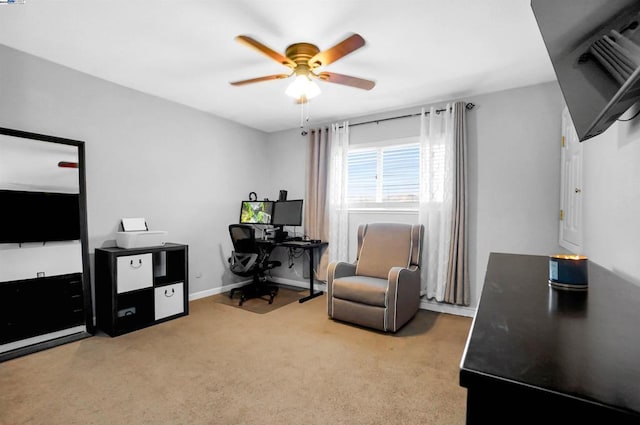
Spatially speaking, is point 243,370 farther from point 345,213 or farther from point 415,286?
point 345,213

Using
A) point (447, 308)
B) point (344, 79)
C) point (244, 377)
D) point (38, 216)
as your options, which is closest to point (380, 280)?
point (447, 308)

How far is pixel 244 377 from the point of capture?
6.99 feet

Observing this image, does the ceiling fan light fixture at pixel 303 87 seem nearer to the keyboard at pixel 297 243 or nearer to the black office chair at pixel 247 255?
the black office chair at pixel 247 255

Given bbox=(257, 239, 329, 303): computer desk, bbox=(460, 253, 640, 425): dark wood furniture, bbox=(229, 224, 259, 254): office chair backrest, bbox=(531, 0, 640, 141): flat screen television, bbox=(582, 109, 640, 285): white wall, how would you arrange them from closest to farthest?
bbox=(460, 253, 640, 425): dark wood furniture, bbox=(531, 0, 640, 141): flat screen television, bbox=(582, 109, 640, 285): white wall, bbox=(229, 224, 259, 254): office chair backrest, bbox=(257, 239, 329, 303): computer desk

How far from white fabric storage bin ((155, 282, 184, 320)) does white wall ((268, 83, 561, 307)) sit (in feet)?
10.7

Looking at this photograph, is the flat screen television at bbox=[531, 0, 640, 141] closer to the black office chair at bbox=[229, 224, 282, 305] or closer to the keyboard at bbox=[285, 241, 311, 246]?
the keyboard at bbox=[285, 241, 311, 246]

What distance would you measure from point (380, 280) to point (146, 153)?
9.82 feet

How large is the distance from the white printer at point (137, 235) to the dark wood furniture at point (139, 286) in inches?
2.9

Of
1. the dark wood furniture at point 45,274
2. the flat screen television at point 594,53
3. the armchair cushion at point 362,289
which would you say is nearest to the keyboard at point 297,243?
the armchair cushion at point 362,289

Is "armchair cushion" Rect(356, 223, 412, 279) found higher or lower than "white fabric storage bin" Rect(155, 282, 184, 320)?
higher

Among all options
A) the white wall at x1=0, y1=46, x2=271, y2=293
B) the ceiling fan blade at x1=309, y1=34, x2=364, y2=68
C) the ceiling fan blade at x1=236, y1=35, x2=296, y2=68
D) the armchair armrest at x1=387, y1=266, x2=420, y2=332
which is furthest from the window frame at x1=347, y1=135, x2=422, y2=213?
the ceiling fan blade at x1=236, y1=35, x2=296, y2=68

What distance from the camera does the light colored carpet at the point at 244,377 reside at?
68.9 inches

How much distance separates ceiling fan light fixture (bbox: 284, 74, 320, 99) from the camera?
7.99ft

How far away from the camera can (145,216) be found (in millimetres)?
3484
